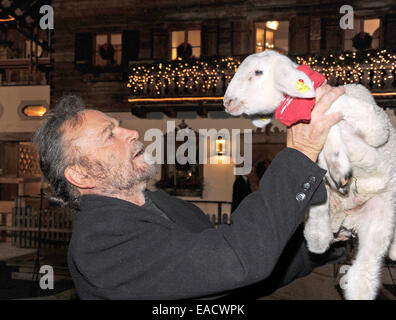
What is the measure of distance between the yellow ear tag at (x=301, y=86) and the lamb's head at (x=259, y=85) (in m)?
0.08

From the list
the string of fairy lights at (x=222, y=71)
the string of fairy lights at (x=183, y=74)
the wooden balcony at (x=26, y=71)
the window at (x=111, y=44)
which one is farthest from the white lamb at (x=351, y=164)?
the wooden balcony at (x=26, y=71)

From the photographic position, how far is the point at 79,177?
7.04 ft

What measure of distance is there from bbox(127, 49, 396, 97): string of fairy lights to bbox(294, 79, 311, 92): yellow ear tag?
10.6 m

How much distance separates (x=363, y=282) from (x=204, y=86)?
11534 millimetres

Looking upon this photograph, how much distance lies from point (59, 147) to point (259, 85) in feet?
3.76

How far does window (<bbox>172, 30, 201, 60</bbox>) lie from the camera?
47.2ft

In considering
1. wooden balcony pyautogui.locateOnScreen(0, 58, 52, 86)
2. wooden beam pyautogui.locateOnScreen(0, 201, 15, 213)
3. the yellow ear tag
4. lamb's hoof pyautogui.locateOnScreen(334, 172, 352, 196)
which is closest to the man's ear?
the yellow ear tag

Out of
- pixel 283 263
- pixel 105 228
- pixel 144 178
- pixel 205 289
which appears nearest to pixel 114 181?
pixel 144 178

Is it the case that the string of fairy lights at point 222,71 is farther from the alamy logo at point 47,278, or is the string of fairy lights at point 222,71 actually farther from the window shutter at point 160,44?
the alamy logo at point 47,278

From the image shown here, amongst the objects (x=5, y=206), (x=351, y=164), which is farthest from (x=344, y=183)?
(x=5, y=206)

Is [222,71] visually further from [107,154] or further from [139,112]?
[107,154]

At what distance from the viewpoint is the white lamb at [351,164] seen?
6.16 ft

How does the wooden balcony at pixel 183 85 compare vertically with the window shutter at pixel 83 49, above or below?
below

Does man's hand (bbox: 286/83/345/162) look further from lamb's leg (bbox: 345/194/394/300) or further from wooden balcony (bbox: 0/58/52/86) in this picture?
wooden balcony (bbox: 0/58/52/86)
